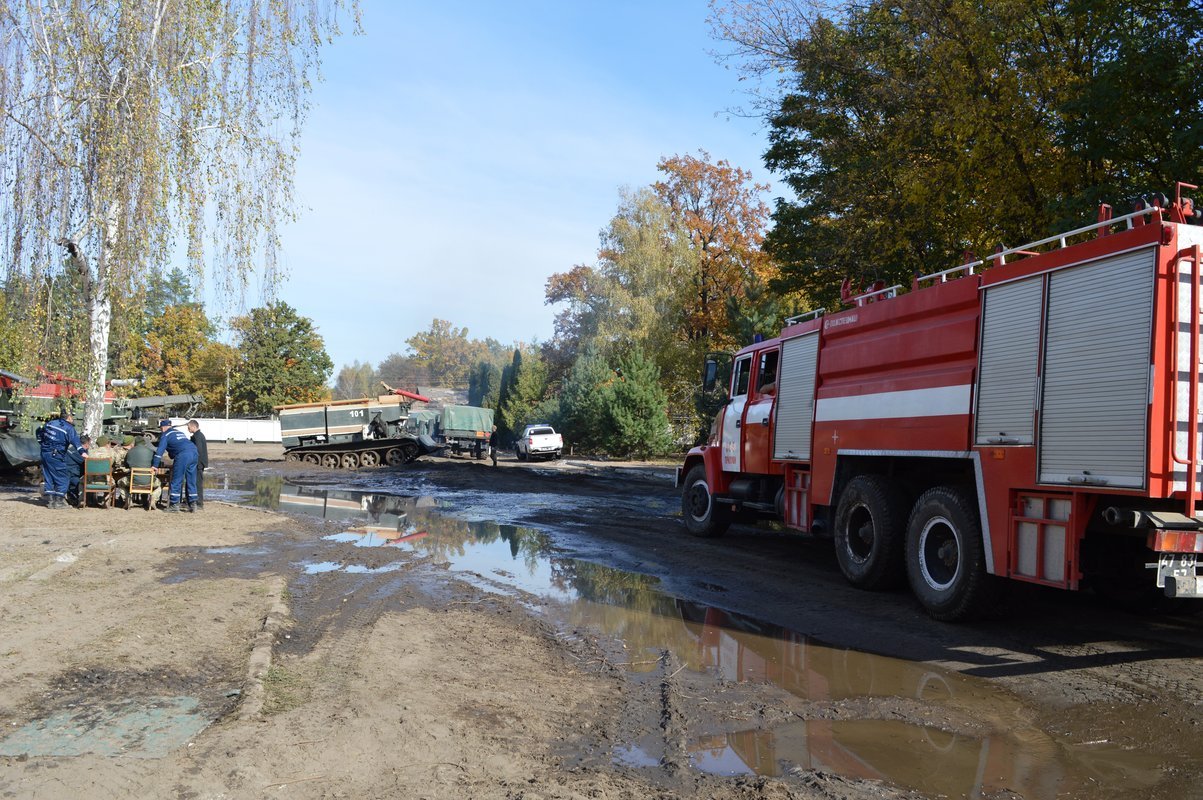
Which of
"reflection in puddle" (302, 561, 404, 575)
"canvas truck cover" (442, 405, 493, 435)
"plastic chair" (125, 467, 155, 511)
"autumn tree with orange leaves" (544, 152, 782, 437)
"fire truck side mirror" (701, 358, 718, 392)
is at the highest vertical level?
"autumn tree with orange leaves" (544, 152, 782, 437)

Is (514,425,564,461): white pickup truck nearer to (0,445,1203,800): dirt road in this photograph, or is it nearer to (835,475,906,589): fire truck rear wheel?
(0,445,1203,800): dirt road

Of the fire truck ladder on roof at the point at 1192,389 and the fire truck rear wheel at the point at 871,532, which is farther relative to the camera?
the fire truck rear wheel at the point at 871,532

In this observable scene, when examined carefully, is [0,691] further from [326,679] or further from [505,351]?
[505,351]

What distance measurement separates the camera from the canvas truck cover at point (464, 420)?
4306 cm

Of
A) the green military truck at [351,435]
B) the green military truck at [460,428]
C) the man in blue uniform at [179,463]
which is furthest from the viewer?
the green military truck at [460,428]

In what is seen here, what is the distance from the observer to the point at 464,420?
43781 millimetres

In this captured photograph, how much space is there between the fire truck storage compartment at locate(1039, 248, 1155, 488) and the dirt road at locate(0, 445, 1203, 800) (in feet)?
5.04

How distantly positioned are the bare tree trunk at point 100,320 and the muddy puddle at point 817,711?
6.68 meters

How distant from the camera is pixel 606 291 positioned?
4409cm

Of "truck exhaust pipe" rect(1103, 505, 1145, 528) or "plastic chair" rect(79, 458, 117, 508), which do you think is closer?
"truck exhaust pipe" rect(1103, 505, 1145, 528)

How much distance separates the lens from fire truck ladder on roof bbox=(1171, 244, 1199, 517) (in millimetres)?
5848

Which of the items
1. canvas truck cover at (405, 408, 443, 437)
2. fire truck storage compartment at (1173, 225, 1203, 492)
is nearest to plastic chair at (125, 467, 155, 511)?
fire truck storage compartment at (1173, 225, 1203, 492)

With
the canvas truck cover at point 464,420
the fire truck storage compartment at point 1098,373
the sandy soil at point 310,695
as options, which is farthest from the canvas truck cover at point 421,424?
the fire truck storage compartment at point 1098,373

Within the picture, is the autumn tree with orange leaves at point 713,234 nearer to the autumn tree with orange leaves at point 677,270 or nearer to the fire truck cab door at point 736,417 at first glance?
the autumn tree with orange leaves at point 677,270
